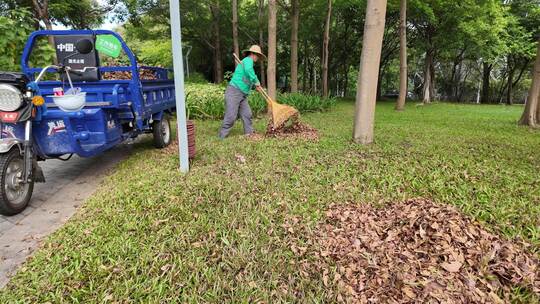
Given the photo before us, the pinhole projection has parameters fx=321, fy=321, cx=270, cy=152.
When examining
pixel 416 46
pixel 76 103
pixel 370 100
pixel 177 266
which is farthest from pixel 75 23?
pixel 416 46

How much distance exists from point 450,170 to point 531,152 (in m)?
2.14

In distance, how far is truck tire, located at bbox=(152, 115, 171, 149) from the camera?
5633 mm

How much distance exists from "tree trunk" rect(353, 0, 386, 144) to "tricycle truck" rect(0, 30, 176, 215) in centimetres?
328

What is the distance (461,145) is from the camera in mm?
5289

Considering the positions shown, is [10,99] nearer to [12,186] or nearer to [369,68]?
[12,186]

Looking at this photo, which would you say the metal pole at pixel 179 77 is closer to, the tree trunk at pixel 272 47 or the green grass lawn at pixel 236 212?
the green grass lawn at pixel 236 212

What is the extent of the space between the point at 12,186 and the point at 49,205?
449mm

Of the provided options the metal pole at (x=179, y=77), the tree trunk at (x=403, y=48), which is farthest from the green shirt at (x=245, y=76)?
the tree trunk at (x=403, y=48)

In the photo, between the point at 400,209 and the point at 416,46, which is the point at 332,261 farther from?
the point at 416,46

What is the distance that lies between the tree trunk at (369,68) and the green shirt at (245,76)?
1.88 meters

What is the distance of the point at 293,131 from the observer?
6.14 metres

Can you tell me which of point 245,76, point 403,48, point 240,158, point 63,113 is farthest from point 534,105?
point 63,113

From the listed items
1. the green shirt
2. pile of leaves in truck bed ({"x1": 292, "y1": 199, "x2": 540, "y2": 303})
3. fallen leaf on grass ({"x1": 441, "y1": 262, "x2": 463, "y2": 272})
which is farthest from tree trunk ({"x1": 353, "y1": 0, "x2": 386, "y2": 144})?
fallen leaf on grass ({"x1": 441, "y1": 262, "x2": 463, "y2": 272})

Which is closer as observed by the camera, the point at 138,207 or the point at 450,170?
the point at 138,207
